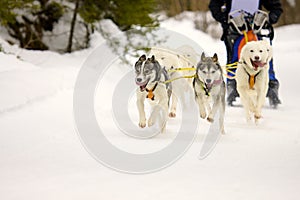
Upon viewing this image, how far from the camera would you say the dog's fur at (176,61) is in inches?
200

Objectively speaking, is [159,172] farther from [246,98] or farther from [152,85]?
[246,98]

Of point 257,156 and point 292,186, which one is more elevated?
point 292,186

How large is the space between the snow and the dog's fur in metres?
0.44

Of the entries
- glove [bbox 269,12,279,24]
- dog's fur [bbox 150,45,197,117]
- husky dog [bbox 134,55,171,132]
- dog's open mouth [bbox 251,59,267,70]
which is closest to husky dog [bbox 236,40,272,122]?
dog's open mouth [bbox 251,59,267,70]

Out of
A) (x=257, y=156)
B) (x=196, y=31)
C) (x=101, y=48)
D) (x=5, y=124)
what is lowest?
(x=196, y=31)

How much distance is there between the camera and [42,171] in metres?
3.33

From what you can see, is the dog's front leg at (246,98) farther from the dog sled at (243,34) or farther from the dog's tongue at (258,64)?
the dog sled at (243,34)

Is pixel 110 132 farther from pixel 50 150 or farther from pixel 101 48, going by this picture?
pixel 101 48

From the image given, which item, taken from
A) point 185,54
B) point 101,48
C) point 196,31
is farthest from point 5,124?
point 196,31

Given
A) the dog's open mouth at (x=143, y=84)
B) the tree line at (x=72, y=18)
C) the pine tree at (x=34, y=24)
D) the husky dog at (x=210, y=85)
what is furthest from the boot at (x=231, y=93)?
the pine tree at (x=34, y=24)

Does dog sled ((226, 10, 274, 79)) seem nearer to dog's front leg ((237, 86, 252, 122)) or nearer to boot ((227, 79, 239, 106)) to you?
boot ((227, 79, 239, 106))

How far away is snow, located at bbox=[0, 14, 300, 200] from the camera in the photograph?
289 centimetres

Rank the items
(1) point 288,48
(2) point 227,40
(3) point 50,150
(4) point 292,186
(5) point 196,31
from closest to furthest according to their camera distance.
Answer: (4) point 292,186, (3) point 50,150, (2) point 227,40, (1) point 288,48, (5) point 196,31

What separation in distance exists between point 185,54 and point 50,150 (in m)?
2.29
